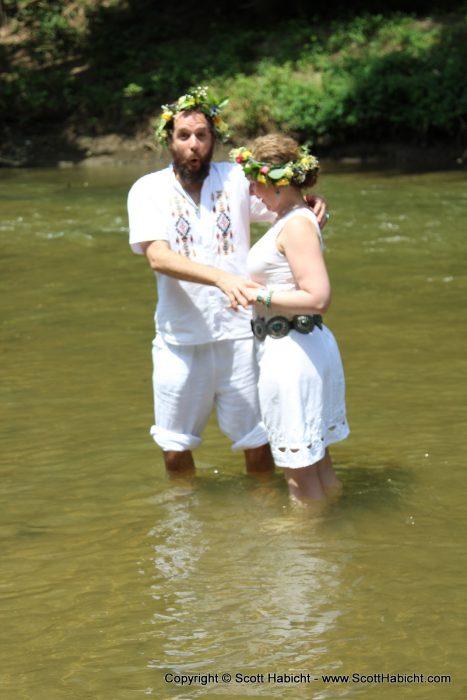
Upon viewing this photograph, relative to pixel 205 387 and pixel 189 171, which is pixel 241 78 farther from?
pixel 205 387

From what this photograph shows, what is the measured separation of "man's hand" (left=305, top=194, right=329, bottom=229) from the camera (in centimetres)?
628

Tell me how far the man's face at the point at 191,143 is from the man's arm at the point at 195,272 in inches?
15.4

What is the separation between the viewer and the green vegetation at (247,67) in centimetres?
2438

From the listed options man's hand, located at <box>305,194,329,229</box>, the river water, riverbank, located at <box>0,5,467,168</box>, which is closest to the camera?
the river water

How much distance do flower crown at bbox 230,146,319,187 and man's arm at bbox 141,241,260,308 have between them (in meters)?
0.46

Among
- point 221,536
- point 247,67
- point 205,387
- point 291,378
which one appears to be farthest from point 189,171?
point 247,67

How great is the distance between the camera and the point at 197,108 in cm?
639

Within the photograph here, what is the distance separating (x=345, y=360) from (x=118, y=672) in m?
5.13

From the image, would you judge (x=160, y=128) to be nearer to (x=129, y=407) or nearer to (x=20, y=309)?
(x=129, y=407)

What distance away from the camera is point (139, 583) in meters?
6.00

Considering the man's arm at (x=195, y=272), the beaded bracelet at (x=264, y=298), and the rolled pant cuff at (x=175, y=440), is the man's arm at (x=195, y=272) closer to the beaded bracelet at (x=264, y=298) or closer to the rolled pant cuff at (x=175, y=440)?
the beaded bracelet at (x=264, y=298)

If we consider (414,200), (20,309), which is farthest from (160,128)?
(414,200)

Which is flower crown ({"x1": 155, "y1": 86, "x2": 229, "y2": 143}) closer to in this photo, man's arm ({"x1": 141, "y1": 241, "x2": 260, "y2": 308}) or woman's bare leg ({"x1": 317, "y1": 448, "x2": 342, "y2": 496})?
man's arm ({"x1": 141, "y1": 241, "x2": 260, "y2": 308})

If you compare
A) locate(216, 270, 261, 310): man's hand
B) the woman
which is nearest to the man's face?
the woman
